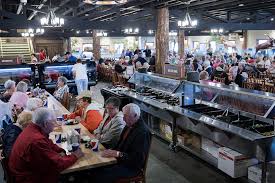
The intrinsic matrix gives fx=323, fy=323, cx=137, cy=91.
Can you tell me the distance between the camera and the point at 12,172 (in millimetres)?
3227

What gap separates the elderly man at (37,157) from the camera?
3107 millimetres

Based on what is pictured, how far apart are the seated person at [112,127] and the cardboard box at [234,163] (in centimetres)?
156

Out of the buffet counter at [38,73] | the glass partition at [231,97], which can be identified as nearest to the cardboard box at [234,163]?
the glass partition at [231,97]

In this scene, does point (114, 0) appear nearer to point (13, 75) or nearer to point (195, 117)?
point (195, 117)

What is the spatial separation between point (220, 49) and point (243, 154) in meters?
19.7

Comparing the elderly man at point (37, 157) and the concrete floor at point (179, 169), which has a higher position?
the elderly man at point (37, 157)

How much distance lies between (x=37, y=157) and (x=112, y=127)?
1241 millimetres

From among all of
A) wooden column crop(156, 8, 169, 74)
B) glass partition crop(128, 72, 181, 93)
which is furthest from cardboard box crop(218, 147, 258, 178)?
wooden column crop(156, 8, 169, 74)

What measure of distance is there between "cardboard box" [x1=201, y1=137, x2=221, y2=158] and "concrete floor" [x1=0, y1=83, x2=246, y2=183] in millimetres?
211

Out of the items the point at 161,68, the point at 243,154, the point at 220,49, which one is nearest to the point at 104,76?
the point at 161,68

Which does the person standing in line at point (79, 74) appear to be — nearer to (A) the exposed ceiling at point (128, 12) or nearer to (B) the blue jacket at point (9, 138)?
(A) the exposed ceiling at point (128, 12)

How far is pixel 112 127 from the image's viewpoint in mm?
4152

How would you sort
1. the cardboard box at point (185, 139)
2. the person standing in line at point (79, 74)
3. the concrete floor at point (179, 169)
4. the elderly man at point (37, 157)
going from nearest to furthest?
the elderly man at point (37, 157) → the concrete floor at point (179, 169) → the cardboard box at point (185, 139) → the person standing in line at point (79, 74)

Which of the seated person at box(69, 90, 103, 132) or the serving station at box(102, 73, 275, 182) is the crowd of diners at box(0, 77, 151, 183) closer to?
the seated person at box(69, 90, 103, 132)
